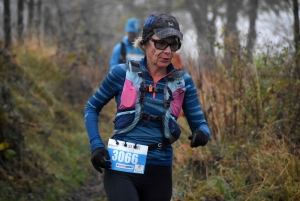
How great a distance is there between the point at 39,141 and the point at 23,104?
0.80 metres

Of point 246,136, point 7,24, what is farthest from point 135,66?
point 7,24

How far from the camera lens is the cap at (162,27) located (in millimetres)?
3598

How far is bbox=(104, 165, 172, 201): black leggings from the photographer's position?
3.43m

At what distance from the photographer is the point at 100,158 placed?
344cm

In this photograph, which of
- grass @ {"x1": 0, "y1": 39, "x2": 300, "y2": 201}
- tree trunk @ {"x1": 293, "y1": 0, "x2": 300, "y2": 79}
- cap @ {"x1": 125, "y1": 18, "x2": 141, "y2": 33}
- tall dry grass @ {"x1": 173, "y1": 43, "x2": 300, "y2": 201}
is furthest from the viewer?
cap @ {"x1": 125, "y1": 18, "x2": 141, "y2": 33}

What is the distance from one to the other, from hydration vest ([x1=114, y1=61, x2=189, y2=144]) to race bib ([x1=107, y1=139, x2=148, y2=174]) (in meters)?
0.10

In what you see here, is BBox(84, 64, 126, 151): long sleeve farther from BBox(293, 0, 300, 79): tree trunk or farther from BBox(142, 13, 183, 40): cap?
BBox(293, 0, 300, 79): tree trunk

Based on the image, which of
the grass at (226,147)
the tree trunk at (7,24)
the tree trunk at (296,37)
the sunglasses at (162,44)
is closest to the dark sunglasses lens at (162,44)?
the sunglasses at (162,44)

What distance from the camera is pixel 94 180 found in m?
7.89

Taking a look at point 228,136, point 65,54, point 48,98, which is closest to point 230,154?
point 228,136

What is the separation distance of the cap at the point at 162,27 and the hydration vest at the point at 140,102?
0.78 feet

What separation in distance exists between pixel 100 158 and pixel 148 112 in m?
0.41

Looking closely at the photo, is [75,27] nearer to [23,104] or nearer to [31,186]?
[23,104]

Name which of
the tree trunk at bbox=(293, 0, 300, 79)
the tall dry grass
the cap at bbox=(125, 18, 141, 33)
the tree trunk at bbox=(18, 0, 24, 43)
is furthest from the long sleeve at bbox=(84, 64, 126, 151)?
the tree trunk at bbox=(18, 0, 24, 43)
